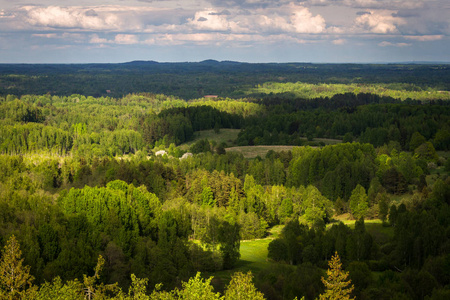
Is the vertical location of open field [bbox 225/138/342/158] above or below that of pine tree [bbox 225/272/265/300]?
below

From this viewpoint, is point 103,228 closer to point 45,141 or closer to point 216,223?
point 216,223

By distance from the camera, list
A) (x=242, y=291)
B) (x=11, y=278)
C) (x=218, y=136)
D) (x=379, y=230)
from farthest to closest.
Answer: (x=218, y=136) → (x=379, y=230) → (x=11, y=278) → (x=242, y=291)

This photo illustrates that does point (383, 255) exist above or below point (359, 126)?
below

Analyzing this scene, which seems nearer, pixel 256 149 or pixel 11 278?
pixel 11 278

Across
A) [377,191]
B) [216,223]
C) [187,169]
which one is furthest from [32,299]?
[187,169]

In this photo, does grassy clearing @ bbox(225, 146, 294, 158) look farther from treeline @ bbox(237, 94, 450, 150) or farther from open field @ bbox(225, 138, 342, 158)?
treeline @ bbox(237, 94, 450, 150)

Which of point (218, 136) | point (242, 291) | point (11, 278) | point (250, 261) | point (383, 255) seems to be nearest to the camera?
point (242, 291)

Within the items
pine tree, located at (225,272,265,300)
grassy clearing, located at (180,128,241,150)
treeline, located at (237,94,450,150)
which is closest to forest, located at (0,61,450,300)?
pine tree, located at (225,272,265,300)

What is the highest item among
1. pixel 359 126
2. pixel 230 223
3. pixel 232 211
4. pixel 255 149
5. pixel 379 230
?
pixel 359 126

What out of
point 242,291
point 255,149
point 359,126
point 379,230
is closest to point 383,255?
point 379,230

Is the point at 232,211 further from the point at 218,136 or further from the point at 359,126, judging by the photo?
the point at 359,126

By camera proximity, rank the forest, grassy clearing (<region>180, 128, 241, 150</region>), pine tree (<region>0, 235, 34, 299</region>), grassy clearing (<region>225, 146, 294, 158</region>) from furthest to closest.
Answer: grassy clearing (<region>180, 128, 241, 150</region>), grassy clearing (<region>225, 146, 294, 158</region>), the forest, pine tree (<region>0, 235, 34, 299</region>)
